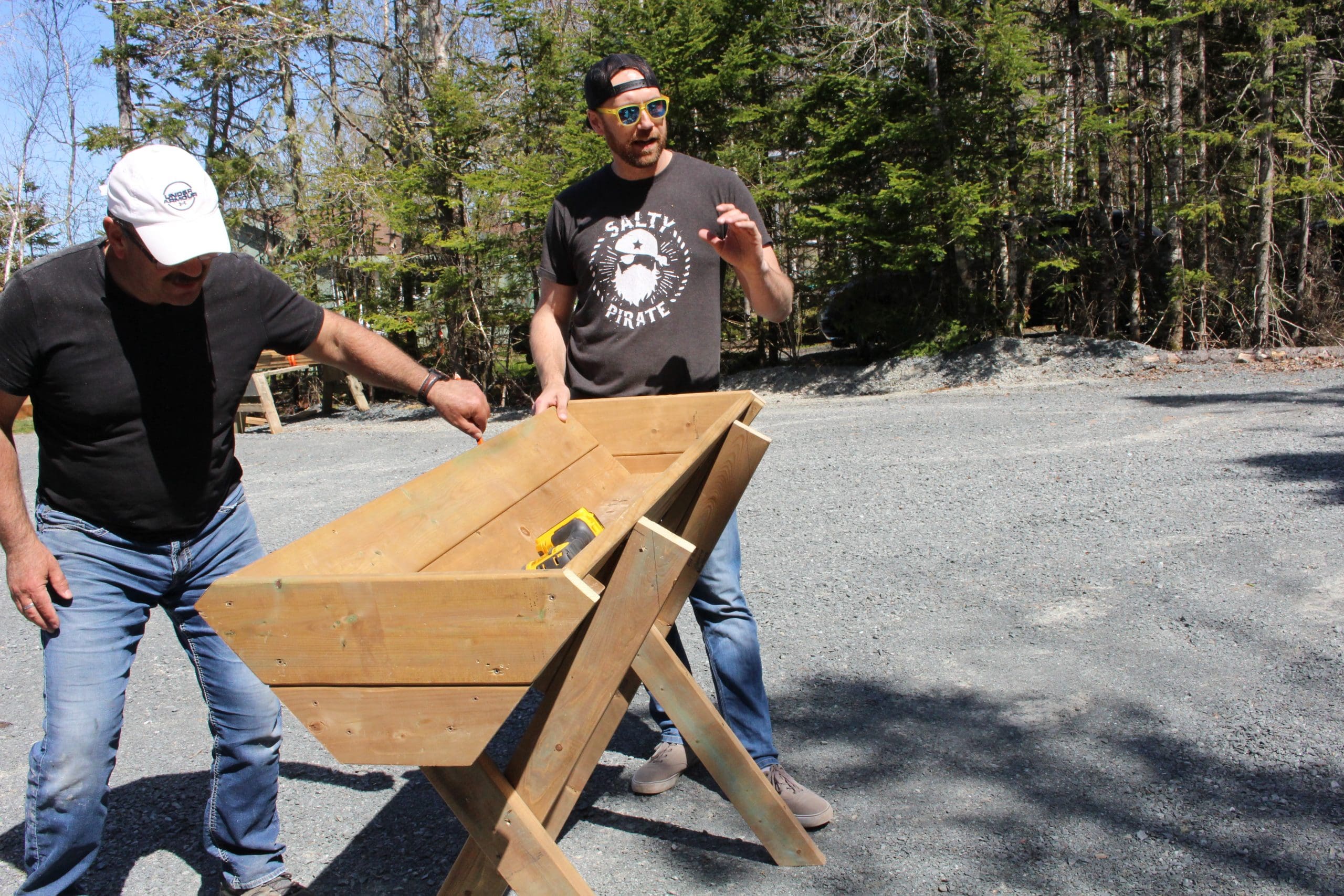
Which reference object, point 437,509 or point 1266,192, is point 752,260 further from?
point 1266,192

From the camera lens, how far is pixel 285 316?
2.79 m

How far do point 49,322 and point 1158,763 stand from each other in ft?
10.7

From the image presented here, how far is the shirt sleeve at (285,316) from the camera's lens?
2.75 m

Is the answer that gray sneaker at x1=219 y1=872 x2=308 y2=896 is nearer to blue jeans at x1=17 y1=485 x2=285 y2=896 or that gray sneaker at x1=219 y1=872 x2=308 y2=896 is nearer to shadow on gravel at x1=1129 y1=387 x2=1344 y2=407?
blue jeans at x1=17 y1=485 x2=285 y2=896

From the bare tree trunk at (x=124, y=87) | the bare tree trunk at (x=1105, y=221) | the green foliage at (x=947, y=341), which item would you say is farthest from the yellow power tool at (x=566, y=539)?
the bare tree trunk at (x=124, y=87)

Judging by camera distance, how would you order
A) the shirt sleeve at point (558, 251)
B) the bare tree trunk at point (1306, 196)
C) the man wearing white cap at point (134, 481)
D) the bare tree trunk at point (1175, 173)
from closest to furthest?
the man wearing white cap at point (134, 481) < the shirt sleeve at point (558, 251) < the bare tree trunk at point (1306, 196) < the bare tree trunk at point (1175, 173)

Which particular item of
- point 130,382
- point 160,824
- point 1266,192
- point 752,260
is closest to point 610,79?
point 752,260

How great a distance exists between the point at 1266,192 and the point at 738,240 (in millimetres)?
10958

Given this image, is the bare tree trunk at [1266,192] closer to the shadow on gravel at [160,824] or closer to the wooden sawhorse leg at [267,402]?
the shadow on gravel at [160,824]

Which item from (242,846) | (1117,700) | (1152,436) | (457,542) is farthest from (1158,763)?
(1152,436)

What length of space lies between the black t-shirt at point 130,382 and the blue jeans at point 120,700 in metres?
0.08

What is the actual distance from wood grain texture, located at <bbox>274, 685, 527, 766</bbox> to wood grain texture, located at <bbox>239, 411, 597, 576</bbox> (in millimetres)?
289

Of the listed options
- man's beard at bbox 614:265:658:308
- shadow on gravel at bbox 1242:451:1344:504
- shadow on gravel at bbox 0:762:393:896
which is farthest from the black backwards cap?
shadow on gravel at bbox 1242:451:1344:504

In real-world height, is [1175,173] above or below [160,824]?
above
